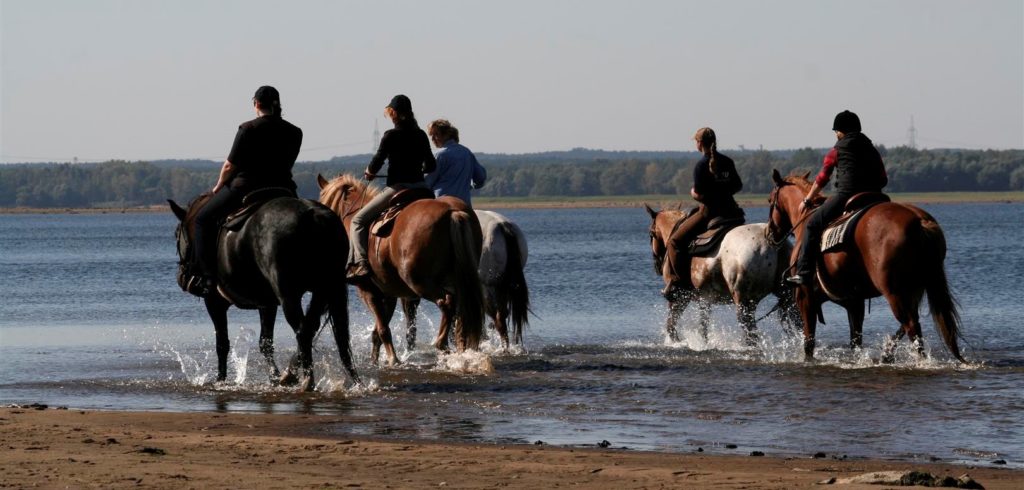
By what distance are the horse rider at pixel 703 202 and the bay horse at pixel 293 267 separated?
5092mm

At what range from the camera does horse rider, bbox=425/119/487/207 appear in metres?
16.9

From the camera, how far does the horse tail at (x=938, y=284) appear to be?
47.4 feet

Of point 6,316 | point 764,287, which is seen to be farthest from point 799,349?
point 6,316

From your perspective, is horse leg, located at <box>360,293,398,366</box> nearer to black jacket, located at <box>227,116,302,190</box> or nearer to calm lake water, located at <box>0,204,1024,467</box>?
calm lake water, located at <box>0,204,1024,467</box>

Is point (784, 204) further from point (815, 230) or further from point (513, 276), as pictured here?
point (513, 276)

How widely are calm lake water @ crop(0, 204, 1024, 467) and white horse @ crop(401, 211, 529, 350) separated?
47 cm

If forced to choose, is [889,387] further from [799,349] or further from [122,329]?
[122,329]

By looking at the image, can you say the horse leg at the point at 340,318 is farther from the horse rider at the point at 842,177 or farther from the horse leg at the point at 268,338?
the horse rider at the point at 842,177

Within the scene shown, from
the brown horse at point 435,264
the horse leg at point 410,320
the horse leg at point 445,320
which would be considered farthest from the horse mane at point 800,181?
the horse leg at point 410,320

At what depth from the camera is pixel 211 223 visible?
13883 mm

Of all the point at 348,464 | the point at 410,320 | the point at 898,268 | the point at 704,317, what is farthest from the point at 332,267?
the point at 704,317

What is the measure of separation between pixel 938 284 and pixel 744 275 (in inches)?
113

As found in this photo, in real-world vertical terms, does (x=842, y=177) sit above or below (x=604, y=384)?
above

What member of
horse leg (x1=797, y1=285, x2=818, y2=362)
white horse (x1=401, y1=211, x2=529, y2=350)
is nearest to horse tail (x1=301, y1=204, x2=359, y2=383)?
white horse (x1=401, y1=211, x2=529, y2=350)
